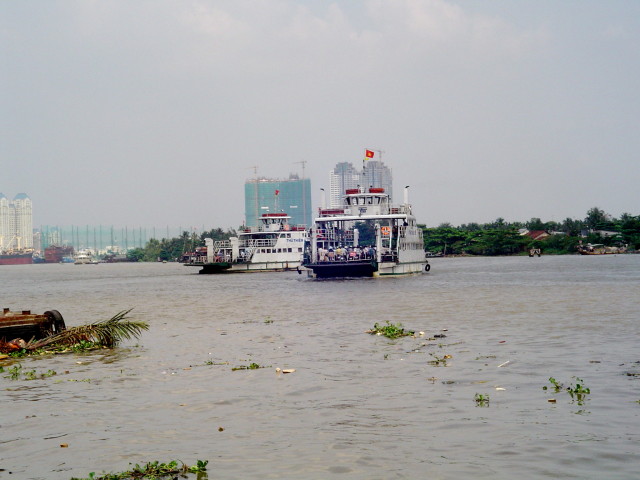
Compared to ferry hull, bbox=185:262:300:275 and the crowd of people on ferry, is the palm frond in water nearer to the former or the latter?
→ the crowd of people on ferry

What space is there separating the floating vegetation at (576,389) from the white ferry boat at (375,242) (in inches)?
1995

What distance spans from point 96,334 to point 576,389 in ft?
47.4

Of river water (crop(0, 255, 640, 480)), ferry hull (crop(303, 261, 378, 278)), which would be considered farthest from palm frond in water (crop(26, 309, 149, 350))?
ferry hull (crop(303, 261, 378, 278))

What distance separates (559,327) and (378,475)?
653 inches

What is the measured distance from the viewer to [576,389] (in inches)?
523

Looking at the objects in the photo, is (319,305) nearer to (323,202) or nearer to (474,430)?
(474,430)

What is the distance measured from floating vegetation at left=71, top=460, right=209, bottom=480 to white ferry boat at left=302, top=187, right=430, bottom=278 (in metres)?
55.4

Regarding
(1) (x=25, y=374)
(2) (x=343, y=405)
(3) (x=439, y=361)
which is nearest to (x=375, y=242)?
(3) (x=439, y=361)

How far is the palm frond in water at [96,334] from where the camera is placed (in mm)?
21312

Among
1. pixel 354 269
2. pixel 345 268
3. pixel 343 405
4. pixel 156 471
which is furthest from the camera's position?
pixel 345 268

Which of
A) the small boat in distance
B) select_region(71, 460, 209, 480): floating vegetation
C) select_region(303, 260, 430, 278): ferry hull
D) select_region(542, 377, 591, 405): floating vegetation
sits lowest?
select_region(71, 460, 209, 480): floating vegetation

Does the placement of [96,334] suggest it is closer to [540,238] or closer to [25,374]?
[25,374]

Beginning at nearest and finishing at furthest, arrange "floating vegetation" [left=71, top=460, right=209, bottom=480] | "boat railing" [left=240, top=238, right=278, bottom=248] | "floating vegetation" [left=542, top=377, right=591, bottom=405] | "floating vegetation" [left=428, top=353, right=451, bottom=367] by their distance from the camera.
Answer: "floating vegetation" [left=71, top=460, right=209, bottom=480] → "floating vegetation" [left=542, top=377, right=591, bottom=405] → "floating vegetation" [left=428, top=353, right=451, bottom=367] → "boat railing" [left=240, top=238, right=278, bottom=248]

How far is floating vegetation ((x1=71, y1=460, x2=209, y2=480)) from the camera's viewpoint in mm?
9242
